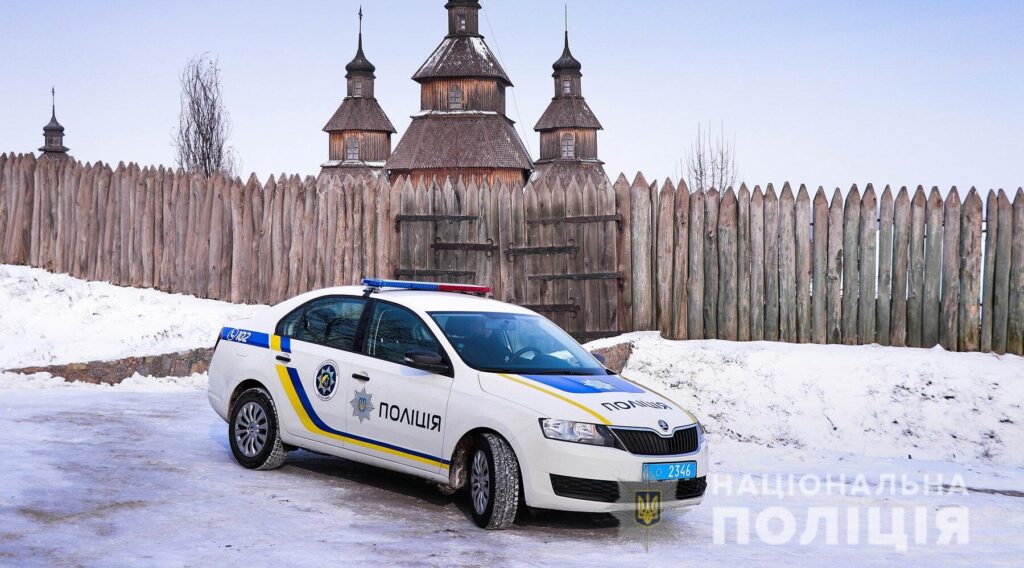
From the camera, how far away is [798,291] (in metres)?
13.3

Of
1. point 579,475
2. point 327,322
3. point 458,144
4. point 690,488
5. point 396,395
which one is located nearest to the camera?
point 579,475

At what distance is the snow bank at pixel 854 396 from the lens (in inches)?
410

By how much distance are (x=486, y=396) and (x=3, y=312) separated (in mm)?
11785

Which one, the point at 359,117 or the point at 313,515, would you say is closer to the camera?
the point at 313,515

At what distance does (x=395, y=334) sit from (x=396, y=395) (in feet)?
1.64

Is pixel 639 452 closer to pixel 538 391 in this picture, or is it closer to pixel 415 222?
pixel 538 391

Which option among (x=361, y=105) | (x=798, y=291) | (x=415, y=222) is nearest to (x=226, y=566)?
(x=798, y=291)

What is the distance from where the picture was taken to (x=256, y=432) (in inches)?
314

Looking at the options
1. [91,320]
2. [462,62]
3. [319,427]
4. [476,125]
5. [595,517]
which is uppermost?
[462,62]

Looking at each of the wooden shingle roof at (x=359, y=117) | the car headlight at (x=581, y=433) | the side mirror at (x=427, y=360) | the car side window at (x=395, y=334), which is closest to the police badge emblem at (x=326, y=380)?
the car side window at (x=395, y=334)

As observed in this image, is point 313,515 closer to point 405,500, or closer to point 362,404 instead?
point 405,500

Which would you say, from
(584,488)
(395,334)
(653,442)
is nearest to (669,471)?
(653,442)

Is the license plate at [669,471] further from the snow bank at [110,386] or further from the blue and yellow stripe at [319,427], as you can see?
the snow bank at [110,386]

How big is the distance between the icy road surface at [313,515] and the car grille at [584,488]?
11.7 inches
